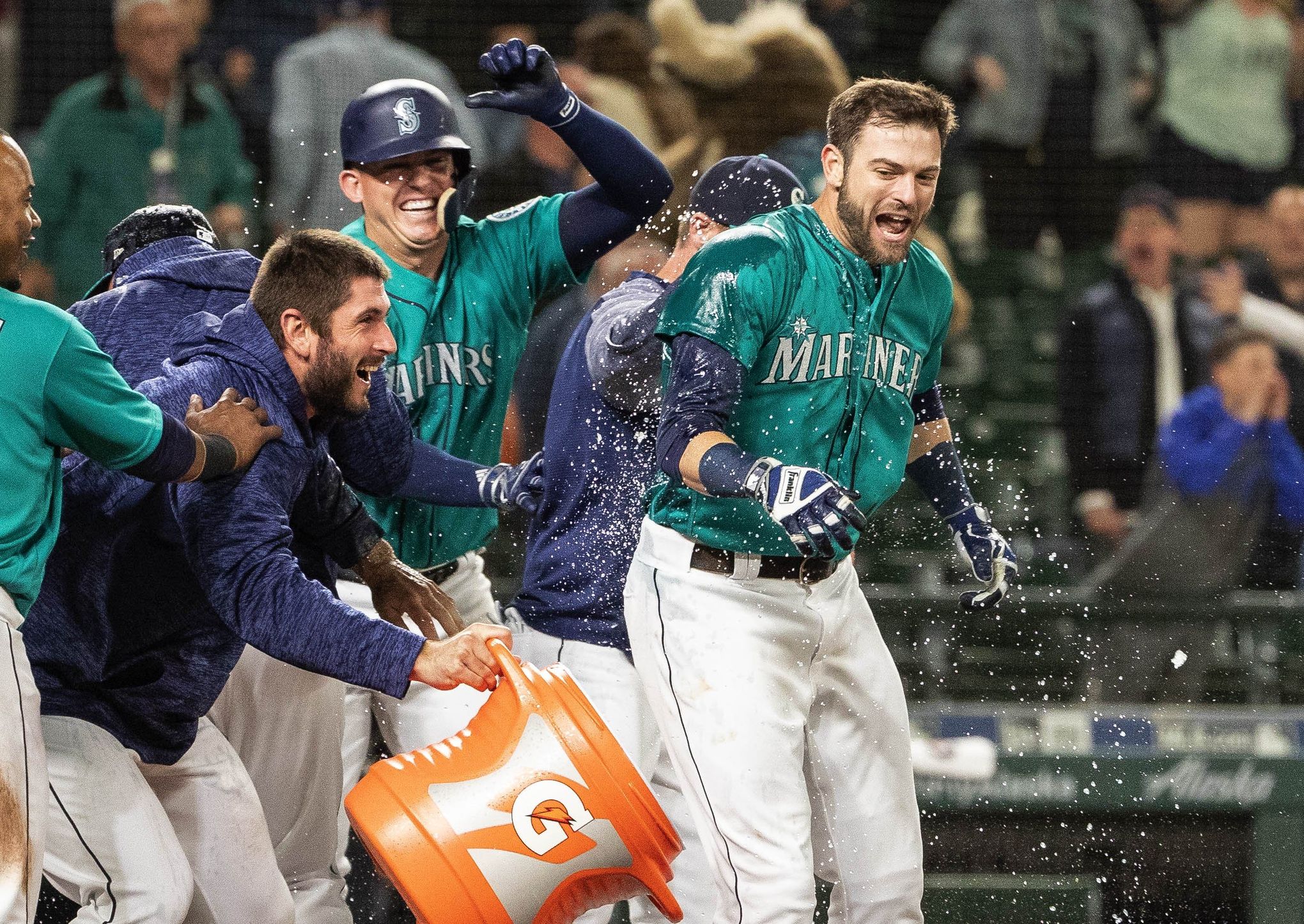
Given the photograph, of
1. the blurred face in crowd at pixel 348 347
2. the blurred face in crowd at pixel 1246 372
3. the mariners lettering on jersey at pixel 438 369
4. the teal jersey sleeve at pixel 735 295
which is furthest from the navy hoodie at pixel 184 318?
the blurred face in crowd at pixel 1246 372

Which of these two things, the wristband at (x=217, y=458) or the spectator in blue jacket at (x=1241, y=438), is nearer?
the wristband at (x=217, y=458)

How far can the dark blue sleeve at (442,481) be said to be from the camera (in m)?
3.55

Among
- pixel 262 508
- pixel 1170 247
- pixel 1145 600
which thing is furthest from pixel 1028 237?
pixel 262 508

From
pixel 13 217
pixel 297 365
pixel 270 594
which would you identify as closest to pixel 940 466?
pixel 297 365

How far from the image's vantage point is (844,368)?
3.08m

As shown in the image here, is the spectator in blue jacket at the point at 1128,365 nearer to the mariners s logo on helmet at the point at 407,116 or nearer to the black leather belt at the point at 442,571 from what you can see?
the black leather belt at the point at 442,571

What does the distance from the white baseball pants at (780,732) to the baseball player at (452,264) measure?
69 centimetres

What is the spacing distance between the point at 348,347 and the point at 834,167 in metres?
0.93

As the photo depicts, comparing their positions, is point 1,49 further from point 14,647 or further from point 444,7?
point 14,647

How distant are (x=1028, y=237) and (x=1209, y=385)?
4.28 ft

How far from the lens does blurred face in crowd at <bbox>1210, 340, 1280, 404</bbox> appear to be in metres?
6.55

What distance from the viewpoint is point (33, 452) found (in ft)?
8.66

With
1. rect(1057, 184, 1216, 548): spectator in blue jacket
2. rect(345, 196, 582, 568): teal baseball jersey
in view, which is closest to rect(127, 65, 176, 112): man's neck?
rect(345, 196, 582, 568): teal baseball jersey

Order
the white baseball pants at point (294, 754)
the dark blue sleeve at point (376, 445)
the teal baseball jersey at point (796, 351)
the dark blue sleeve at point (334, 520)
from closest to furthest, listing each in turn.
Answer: the teal baseball jersey at point (796, 351), the dark blue sleeve at point (334, 520), the dark blue sleeve at point (376, 445), the white baseball pants at point (294, 754)
